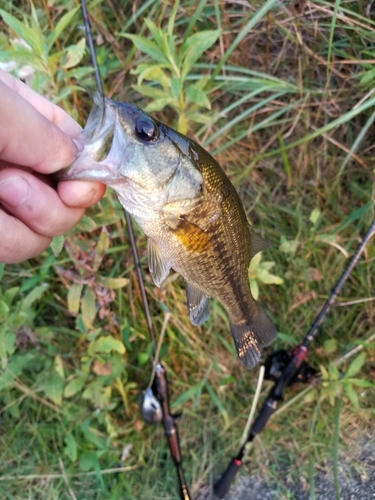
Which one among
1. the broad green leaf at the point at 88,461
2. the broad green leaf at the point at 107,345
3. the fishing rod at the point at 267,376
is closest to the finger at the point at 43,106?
the fishing rod at the point at 267,376

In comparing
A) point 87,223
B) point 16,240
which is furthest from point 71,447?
point 16,240

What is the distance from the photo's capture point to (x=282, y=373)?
2434mm

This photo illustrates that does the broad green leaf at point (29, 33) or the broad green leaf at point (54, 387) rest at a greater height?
the broad green leaf at point (29, 33)

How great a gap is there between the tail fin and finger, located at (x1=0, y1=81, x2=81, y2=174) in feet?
3.63

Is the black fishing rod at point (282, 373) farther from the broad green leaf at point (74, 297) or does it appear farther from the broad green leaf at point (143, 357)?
the broad green leaf at point (74, 297)

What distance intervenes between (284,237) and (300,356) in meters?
0.78

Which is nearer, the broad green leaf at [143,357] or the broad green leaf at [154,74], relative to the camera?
the broad green leaf at [154,74]

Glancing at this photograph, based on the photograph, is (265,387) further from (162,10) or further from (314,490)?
(162,10)

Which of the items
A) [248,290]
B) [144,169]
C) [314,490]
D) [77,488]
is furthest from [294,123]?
[77,488]

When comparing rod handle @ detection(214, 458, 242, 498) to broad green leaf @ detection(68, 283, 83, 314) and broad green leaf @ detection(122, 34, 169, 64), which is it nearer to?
broad green leaf @ detection(68, 283, 83, 314)

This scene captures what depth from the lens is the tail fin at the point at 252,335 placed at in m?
1.99

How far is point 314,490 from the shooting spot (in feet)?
8.59

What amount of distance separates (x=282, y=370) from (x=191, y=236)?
1.31 metres

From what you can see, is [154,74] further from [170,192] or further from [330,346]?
[330,346]
